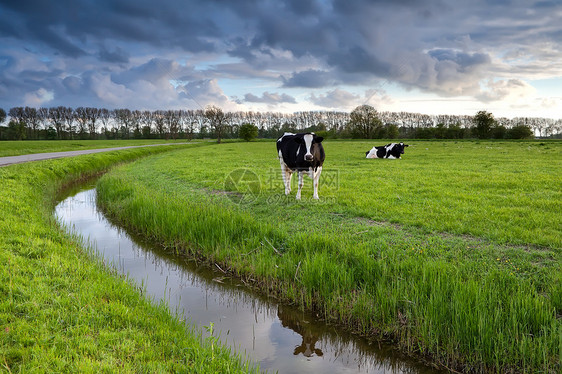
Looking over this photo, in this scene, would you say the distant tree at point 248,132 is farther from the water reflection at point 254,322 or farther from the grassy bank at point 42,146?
the water reflection at point 254,322

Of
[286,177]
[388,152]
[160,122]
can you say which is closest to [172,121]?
[160,122]

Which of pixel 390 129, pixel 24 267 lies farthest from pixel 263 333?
pixel 390 129

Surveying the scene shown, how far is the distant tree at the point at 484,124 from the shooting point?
81.4 m

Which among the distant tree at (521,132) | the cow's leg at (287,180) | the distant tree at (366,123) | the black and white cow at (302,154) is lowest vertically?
the cow's leg at (287,180)

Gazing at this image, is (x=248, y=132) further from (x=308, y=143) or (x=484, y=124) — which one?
(x=308, y=143)

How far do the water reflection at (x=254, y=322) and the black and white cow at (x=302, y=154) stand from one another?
17.3ft

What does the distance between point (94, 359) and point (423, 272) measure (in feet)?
15.2

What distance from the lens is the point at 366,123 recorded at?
92.2 m

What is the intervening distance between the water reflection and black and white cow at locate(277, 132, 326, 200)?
5.27 metres

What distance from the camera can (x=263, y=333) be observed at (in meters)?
5.32

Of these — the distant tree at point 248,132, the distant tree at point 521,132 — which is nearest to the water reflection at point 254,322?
the distant tree at point 248,132

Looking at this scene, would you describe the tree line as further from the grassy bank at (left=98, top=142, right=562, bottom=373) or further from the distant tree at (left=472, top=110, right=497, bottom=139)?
the grassy bank at (left=98, top=142, right=562, bottom=373)

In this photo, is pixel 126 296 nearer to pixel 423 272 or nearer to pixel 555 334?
pixel 423 272

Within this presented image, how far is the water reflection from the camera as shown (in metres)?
4.64
